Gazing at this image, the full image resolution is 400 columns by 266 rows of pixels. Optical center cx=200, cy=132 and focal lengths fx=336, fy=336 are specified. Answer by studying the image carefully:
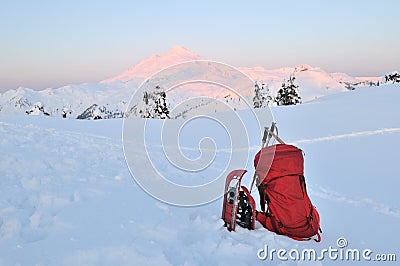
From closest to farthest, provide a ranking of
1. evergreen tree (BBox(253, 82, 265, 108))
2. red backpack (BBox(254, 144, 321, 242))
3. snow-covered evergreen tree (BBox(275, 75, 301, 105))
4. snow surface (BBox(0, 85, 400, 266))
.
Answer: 1. snow surface (BBox(0, 85, 400, 266))
2. red backpack (BBox(254, 144, 321, 242))
3. evergreen tree (BBox(253, 82, 265, 108))
4. snow-covered evergreen tree (BBox(275, 75, 301, 105))

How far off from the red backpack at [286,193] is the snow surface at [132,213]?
0.68 ft

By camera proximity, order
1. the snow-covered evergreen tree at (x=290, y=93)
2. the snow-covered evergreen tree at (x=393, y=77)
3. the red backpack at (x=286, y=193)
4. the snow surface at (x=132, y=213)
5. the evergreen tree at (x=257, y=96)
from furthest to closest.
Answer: the snow-covered evergreen tree at (x=290, y=93)
the snow-covered evergreen tree at (x=393, y=77)
the evergreen tree at (x=257, y=96)
the red backpack at (x=286, y=193)
the snow surface at (x=132, y=213)

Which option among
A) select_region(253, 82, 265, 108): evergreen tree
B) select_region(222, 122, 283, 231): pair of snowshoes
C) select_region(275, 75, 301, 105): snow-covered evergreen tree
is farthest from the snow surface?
select_region(275, 75, 301, 105): snow-covered evergreen tree

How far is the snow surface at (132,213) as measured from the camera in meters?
3.64

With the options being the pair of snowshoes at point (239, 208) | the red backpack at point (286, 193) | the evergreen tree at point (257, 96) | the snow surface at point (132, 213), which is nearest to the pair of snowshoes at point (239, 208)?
the pair of snowshoes at point (239, 208)

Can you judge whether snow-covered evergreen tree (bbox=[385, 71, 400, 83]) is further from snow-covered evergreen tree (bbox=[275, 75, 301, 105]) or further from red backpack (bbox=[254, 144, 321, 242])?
red backpack (bbox=[254, 144, 321, 242])

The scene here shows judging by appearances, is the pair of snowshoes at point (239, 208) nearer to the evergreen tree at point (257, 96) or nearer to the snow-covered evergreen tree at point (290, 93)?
the evergreen tree at point (257, 96)

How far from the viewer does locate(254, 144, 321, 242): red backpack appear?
455 cm

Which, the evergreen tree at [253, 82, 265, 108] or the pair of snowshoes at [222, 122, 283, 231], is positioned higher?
the evergreen tree at [253, 82, 265, 108]

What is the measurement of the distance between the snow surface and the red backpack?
0.68 feet

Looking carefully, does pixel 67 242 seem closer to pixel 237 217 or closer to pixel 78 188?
pixel 78 188

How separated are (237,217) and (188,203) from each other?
997mm

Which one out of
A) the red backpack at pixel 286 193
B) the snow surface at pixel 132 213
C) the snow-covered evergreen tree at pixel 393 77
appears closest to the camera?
the snow surface at pixel 132 213

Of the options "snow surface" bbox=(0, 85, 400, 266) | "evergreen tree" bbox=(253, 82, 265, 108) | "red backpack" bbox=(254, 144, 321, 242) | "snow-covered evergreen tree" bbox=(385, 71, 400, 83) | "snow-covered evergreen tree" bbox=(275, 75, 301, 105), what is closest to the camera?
"snow surface" bbox=(0, 85, 400, 266)
